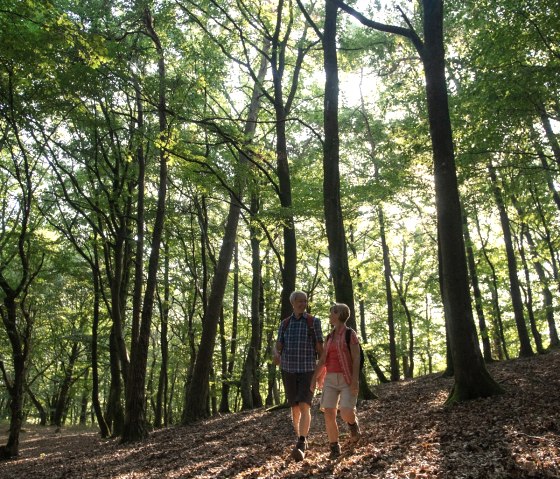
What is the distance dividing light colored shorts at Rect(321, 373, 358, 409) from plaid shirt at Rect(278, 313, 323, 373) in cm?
32

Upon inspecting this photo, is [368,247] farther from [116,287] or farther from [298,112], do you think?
[116,287]

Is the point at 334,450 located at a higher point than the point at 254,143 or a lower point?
lower

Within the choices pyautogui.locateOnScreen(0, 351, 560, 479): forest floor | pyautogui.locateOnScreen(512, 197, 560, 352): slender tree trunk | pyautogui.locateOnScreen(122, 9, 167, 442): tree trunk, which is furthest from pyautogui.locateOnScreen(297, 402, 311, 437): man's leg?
pyautogui.locateOnScreen(512, 197, 560, 352): slender tree trunk

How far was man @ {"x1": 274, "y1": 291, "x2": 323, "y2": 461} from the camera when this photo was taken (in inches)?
217

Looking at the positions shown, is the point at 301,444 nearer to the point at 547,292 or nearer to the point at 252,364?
the point at 252,364

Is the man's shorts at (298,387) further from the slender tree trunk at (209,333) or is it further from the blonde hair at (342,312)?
the slender tree trunk at (209,333)

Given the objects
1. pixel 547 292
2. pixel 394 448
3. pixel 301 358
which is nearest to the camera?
pixel 394 448

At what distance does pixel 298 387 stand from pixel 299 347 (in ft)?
1.63

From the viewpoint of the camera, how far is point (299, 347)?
18.3ft

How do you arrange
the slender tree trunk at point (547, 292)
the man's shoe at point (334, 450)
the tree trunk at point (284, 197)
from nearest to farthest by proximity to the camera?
the man's shoe at point (334, 450) → the tree trunk at point (284, 197) → the slender tree trunk at point (547, 292)

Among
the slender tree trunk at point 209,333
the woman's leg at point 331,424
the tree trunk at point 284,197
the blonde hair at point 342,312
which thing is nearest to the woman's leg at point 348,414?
the woman's leg at point 331,424

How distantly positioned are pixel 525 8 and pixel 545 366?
8292 mm

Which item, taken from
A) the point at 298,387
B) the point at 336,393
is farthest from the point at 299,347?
the point at 336,393

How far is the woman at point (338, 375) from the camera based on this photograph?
17.1ft
